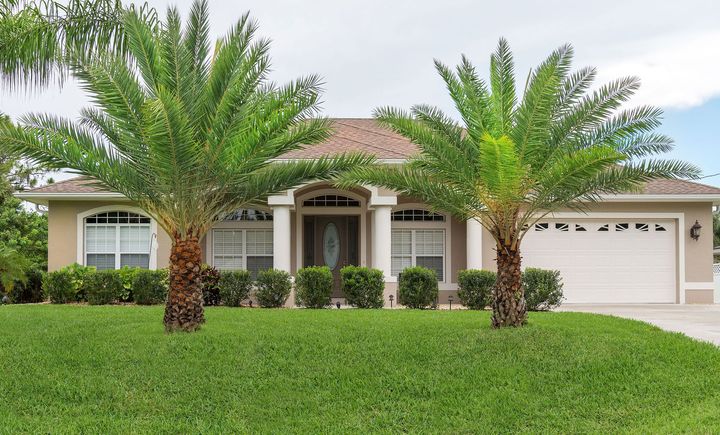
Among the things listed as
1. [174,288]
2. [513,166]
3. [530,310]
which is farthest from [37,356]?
[530,310]

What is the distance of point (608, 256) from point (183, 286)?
12.1 metres

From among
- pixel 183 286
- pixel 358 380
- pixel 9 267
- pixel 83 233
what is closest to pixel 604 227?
pixel 358 380

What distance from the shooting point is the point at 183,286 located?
9.20m

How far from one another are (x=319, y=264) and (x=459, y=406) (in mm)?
11212

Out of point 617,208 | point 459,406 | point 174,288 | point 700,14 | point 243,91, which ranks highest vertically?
point 700,14

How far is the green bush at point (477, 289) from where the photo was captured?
14.2 m

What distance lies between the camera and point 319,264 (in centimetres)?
1761

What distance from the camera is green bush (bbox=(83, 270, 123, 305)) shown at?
48.8ft

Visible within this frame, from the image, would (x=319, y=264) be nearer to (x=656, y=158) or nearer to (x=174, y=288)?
(x=174, y=288)

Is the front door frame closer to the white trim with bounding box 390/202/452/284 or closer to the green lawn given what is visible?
the white trim with bounding box 390/202/452/284

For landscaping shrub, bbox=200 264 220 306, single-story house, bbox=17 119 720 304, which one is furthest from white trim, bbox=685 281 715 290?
landscaping shrub, bbox=200 264 220 306

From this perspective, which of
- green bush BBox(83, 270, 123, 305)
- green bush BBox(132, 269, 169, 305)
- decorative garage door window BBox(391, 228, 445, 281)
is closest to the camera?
green bush BBox(132, 269, 169, 305)

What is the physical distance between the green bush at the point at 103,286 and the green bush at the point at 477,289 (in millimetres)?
8506

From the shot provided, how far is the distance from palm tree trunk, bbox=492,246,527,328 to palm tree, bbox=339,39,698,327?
0.02m
